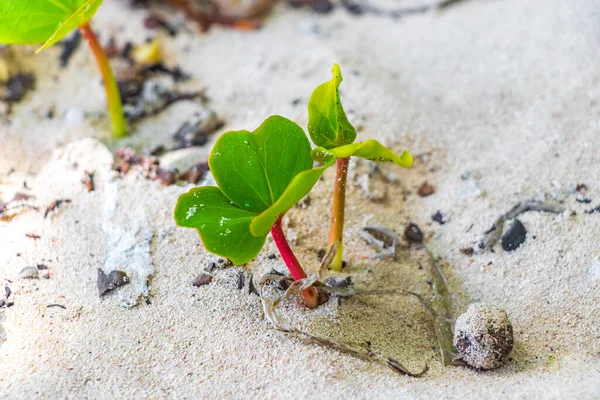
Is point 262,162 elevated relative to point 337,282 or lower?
elevated

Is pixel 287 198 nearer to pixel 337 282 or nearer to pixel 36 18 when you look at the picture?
pixel 337 282

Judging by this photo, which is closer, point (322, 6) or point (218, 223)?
point (218, 223)

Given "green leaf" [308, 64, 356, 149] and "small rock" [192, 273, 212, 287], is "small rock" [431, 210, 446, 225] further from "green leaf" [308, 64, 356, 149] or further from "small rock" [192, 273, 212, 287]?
"small rock" [192, 273, 212, 287]

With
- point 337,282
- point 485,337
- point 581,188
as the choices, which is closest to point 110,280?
point 337,282

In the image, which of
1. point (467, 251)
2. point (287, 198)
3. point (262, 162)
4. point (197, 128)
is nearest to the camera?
point (287, 198)

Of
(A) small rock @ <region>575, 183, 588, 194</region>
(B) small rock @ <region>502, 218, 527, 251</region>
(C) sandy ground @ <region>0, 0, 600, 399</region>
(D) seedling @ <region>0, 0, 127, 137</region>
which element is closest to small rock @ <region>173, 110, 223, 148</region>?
(C) sandy ground @ <region>0, 0, 600, 399</region>

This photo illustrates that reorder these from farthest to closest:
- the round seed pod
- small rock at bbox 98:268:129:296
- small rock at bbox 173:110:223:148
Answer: small rock at bbox 173:110:223:148, small rock at bbox 98:268:129:296, the round seed pod

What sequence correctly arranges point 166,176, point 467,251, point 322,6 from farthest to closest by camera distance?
point 322,6 → point 166,176 → point 467,251
